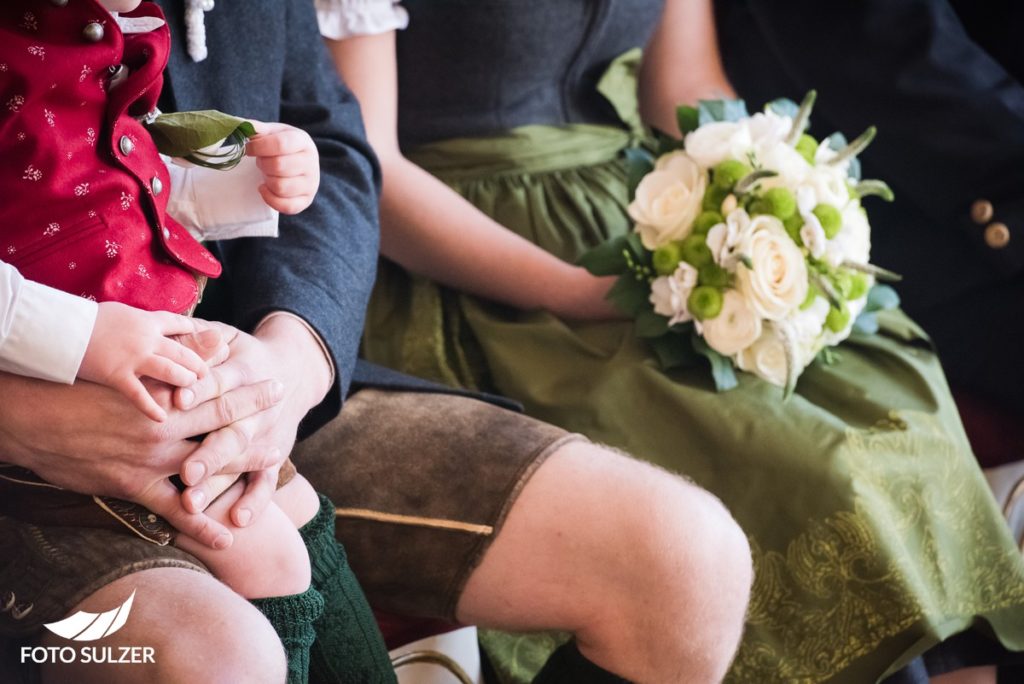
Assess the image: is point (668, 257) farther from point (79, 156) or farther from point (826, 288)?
point (79, 156)

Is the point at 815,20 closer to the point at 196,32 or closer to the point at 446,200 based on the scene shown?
the point at 446,200

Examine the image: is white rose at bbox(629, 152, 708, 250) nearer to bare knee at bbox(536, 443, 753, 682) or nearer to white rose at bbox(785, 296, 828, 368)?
white rose at bbox(785, 296, 828, 368)

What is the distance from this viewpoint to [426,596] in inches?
39.5

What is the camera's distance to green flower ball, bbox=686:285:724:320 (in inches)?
46.7

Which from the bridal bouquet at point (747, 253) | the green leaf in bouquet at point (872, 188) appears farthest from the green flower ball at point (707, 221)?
the green leaf in bouquet at point (872, 188)

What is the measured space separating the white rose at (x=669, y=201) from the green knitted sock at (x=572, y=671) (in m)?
0.50

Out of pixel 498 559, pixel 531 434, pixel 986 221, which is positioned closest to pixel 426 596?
pixel 498 559

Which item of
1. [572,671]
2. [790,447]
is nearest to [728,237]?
[790,447]

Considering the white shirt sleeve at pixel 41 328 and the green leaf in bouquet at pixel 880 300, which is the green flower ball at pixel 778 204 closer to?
the green leaf in bouquet at pixel 880 300

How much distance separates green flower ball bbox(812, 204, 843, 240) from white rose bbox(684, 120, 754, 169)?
0.36 ft

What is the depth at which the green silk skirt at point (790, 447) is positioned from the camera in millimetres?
1100

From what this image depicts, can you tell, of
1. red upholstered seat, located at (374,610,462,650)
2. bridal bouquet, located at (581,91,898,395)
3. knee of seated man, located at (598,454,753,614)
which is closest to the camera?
knee of seated man, located at (598,454,753,614)

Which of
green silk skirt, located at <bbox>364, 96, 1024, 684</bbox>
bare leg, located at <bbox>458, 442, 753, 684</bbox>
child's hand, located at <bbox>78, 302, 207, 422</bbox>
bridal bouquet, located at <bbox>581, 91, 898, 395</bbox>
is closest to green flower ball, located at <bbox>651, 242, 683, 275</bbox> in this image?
bridal bouquet, located at <bbox>581, 91, 898, 395</bbox>

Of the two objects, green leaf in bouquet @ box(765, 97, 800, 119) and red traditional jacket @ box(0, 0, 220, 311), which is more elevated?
red traditional jacket @ box(0, 0, 220, 311)
